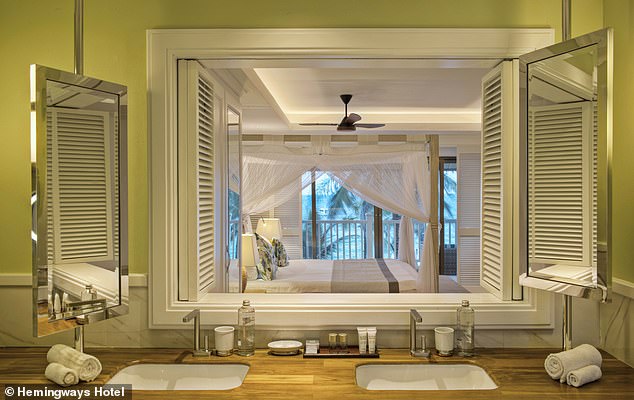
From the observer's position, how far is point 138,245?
2283mm

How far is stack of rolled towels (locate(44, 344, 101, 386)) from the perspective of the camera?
1851 millimetres

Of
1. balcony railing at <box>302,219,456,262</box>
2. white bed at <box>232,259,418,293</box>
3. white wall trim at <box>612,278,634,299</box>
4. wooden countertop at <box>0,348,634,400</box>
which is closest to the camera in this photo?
wooden countertop at <box>0,348,634,400</box>

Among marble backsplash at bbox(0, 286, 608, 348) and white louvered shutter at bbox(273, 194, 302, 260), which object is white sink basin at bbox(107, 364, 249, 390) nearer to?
marble backsplash at bbox(0, 286, 608, 348)

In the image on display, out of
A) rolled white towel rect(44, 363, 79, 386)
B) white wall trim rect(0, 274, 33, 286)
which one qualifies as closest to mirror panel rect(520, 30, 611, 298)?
rolled white towel rect(44, 363, 79, 386)

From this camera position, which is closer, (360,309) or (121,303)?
(121,303)

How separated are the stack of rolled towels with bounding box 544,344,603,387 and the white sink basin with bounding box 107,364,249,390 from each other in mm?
1068

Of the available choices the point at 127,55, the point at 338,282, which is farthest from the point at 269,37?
the point at 338,282

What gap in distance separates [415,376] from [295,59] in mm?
1292

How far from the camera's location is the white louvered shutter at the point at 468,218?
8.19 meters

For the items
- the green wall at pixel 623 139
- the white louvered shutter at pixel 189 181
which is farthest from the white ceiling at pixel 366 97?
the white louvered shutter at pixel 189 181

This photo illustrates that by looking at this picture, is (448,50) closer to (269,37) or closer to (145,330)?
(269,37)

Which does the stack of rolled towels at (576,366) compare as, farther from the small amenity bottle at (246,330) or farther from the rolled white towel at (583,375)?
the small amenity bottle at (246,330)

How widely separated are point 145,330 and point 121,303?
21cm

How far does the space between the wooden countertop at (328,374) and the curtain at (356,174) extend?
3.77 metres
